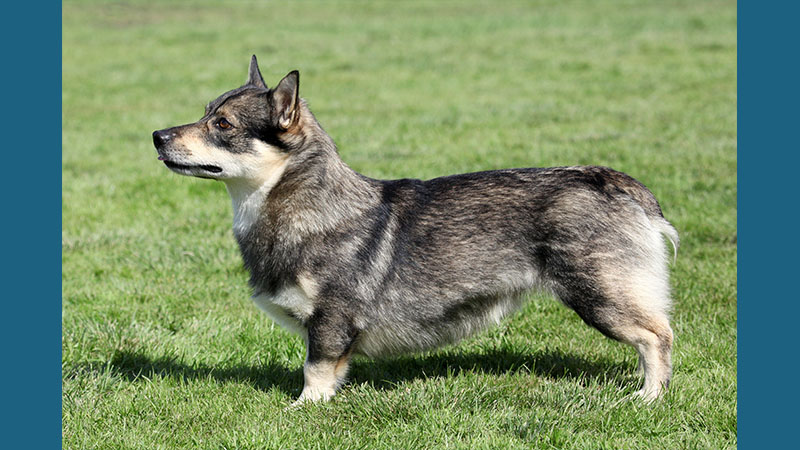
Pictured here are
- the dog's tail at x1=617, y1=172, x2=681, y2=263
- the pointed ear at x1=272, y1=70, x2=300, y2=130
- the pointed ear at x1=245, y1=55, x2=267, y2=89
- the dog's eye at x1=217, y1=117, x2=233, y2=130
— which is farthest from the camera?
the pointed ear at x1=245, y1=55, x2=267, y2=89

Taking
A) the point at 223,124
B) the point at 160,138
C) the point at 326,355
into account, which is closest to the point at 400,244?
the point at 326,355

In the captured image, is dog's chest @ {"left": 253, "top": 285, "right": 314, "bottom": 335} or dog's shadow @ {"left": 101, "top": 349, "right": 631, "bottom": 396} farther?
dog's shadow @ {"left": 101, "top": 349, "right": 631, "bottom": 396}

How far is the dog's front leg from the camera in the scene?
4543 mm

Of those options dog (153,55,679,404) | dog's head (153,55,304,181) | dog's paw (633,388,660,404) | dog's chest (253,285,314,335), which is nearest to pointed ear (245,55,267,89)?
dog (153,55,679,404)

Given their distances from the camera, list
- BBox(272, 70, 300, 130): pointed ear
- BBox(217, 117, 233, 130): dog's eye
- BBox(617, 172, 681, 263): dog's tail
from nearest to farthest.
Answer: BBox(272, 70, 300, 130): pointed ear < BBox(217, 117, 233, 130): dog's eye < BBox(617, 172, 681, 263): dog's tail

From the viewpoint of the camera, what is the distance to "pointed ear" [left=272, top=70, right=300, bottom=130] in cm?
440

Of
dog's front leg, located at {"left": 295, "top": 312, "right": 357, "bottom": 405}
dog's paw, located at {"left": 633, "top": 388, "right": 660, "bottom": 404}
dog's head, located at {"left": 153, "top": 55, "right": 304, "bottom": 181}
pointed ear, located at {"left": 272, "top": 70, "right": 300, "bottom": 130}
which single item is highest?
pointed ear, located at {"left": 272, "top": 70, "right": 300, "bottom": 130}

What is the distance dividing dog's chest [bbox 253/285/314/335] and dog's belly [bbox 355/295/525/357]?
338 mm

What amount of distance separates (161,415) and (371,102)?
10543 mm

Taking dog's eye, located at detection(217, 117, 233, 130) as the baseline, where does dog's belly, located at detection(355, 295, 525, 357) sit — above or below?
below

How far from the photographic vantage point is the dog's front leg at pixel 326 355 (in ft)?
14.9

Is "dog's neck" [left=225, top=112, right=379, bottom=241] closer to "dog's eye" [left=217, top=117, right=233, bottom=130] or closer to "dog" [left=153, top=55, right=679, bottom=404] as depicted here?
"dog" [left=153, top=55, right=679, bottom=404]

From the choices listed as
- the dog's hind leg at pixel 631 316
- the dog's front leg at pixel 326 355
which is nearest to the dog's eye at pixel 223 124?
the dog's front leg at pixel 326 355

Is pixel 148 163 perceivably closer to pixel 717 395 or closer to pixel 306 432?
pixel 306 432
